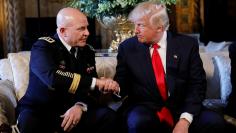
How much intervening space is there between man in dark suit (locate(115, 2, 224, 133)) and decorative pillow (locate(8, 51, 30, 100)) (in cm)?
58

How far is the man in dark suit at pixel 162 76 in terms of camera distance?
2379mm

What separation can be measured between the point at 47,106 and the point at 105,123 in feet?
1.05

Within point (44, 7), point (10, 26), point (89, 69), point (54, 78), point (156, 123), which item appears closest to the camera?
point (54, 78)

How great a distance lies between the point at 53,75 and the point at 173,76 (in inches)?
25.6

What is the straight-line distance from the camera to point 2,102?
7.82 feet

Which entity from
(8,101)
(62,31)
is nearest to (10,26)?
(8,101)

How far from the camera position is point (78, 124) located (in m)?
2.38

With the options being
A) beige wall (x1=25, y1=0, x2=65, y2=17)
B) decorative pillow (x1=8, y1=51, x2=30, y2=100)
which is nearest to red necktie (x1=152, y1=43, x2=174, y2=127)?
decorative pillow (x1=8, y1=51, x2=30, y2=100)

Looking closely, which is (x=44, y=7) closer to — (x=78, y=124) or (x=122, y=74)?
(x=122, y=74)

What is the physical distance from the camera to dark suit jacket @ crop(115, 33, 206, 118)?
2.42 meters

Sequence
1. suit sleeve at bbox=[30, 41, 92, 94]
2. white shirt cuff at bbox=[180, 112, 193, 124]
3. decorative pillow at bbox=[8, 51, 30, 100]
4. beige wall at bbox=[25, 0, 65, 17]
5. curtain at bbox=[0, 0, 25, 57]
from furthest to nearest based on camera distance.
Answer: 1. beige wall at bbox=[25, 0, 65, 17]
2. curtain at bbox=[0, 0, 25, 57]
3. decorative pillow at bbox=[8, 51, 30, 100]
4. white shirt cuff at bbox=[180, 112, 193, 124]
5. suit sleeve at bbox=[30, 41, 92, 94]

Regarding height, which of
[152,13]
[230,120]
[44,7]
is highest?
[44,7]

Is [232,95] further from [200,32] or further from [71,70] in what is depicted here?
[200,32]

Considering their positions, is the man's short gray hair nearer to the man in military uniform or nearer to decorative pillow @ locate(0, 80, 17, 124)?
the man in military uniform
